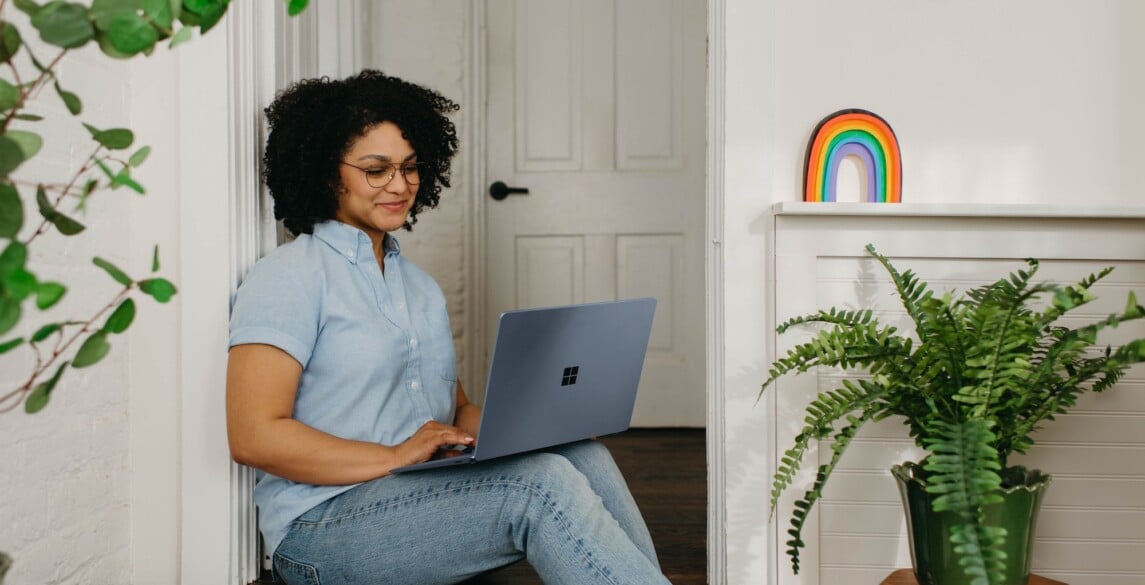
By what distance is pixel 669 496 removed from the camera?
8.48 feet

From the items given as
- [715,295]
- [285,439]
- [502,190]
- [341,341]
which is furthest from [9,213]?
[502,190]

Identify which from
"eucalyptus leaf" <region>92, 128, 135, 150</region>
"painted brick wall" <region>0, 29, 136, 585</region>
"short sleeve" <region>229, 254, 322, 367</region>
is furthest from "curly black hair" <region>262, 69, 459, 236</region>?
"eucalyptus leaf" <region>92, 128, 135, 150</region>

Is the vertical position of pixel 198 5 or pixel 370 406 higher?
pixel 198 5

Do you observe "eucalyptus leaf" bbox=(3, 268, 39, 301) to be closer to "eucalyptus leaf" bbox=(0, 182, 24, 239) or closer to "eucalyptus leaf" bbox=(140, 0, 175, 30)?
"eucalyptus leaf" bbox=(0, 182, 24, 239)

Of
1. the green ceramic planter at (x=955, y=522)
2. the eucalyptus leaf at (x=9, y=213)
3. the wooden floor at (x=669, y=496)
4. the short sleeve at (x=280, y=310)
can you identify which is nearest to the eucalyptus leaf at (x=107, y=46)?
the eucalyptus leaf at (x=9, y=213)

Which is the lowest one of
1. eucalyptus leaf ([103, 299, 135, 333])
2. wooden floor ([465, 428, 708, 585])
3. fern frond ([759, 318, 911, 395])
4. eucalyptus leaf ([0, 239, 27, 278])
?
wooden floor ([465, 428, 708, 585])

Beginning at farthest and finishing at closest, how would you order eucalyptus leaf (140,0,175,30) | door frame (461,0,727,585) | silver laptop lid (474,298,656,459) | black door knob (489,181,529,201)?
black door knob (489,181,529,201), door frame (461,0,727,585), silver laptop lid (474,298,656,459), eucalyptus leaf (140,0,175,30)

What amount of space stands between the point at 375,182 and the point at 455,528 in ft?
2.09

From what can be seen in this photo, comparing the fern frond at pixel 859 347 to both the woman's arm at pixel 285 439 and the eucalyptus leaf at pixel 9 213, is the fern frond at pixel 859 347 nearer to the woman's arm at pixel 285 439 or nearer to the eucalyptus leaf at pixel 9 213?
the woman's arm at pixel 285 439

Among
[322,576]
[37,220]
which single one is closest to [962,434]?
[322,576]

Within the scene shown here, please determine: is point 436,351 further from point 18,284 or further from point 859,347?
point 18,284

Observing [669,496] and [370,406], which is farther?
[669,496]

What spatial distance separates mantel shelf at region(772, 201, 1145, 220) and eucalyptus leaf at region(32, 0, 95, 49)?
1241mm

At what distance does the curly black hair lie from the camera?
5.27ft
